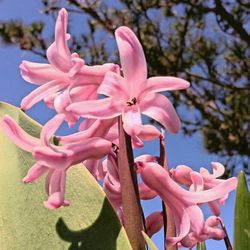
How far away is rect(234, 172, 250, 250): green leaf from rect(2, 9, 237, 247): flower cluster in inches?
0.7

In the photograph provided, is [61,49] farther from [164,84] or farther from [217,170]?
[217,170]

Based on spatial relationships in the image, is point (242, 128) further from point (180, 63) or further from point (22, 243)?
point (22, 243)

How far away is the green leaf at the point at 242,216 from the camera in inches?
16.1

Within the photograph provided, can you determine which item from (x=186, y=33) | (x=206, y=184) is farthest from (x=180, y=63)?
(x=206, y=184)

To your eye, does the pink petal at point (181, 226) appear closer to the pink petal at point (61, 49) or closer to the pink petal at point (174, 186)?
the pink petal at point (174, 186)

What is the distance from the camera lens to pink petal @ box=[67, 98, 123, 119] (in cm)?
39

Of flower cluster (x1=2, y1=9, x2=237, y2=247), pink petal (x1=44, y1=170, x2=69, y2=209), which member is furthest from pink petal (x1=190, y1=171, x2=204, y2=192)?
pink petal (x1=44, y1=170, x2=69, y2=209)

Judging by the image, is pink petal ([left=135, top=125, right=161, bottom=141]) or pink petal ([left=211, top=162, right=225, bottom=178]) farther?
pink petal ([left=211, top=162, right=225, bottom=178])

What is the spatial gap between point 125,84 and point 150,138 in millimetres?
39

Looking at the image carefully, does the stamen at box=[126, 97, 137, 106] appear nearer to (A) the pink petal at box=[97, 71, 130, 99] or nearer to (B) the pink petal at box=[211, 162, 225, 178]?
(A) the pink petal at box=[97, 71, 130, 99]

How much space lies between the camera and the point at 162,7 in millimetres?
3467

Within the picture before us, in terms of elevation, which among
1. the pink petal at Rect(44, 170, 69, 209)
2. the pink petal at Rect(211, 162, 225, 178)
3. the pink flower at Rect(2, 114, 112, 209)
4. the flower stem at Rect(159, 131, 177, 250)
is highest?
the pink flower at Rect(2, 114, 112, 209)

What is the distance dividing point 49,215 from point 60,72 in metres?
0.10

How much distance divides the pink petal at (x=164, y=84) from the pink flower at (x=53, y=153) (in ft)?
0.15
